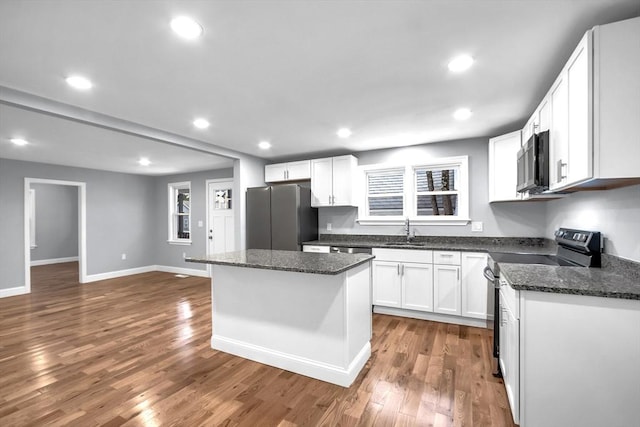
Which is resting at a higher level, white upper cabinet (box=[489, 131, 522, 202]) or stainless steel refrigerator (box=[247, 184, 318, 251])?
white upper cabinet (box=[489, 131, 522, 202])

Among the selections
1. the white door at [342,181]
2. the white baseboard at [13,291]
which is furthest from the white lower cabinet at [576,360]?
the white baseboard at [13,291]

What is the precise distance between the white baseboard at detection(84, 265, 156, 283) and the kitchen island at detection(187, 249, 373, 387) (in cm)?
489

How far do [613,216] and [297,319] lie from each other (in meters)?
2.35

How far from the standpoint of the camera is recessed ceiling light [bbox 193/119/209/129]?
124 inches

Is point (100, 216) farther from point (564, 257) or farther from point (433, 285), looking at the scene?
point (564, 257)

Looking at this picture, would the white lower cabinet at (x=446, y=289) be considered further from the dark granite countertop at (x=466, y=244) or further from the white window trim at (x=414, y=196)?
the white window trim at (x=414, y=196)

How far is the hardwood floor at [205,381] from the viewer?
183cm

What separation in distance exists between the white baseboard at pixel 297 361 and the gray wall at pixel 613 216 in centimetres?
191

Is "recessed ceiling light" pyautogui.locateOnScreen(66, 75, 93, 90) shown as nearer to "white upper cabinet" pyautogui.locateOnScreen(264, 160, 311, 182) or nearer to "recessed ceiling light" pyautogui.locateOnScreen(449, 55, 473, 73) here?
"recessed ceiling light" pyautogui.locateOnScreen(449, 55, 473, 73)

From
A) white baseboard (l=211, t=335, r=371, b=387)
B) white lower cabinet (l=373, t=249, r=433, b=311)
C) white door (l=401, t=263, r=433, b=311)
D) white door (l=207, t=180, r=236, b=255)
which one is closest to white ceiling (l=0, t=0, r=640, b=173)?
white lower cabinet (l=373, t=249, r=433, b=311)

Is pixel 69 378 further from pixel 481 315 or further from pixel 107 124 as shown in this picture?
pixel 481 315

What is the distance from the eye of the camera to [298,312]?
2.36 meters

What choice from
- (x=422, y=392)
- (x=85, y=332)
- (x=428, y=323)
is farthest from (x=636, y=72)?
(x=85, y=332)

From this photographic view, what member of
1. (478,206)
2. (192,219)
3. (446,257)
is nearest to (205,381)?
(446,257)
